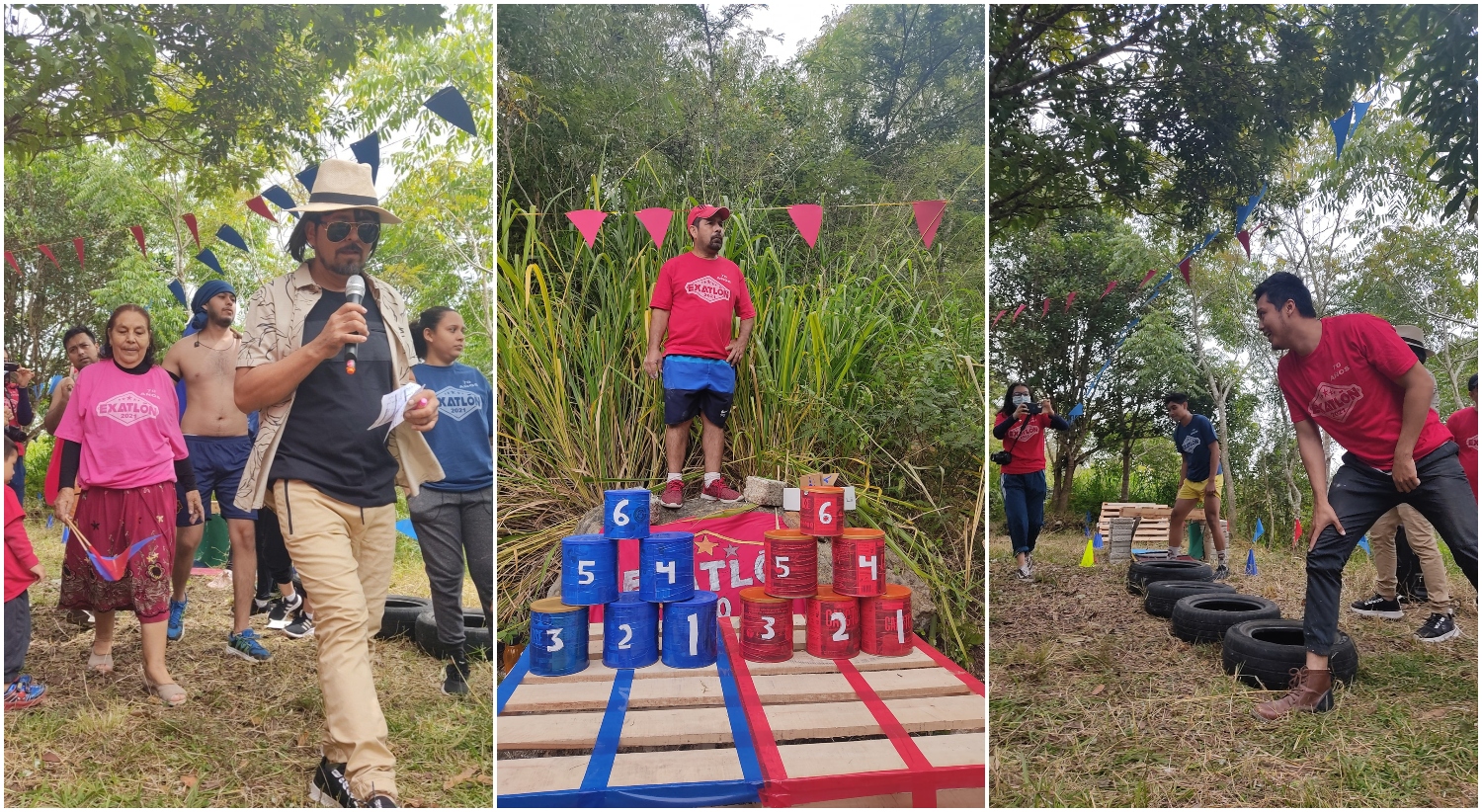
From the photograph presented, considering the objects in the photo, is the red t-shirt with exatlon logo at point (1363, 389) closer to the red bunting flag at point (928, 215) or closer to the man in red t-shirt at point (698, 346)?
the red bunting flag at point (928, 215)

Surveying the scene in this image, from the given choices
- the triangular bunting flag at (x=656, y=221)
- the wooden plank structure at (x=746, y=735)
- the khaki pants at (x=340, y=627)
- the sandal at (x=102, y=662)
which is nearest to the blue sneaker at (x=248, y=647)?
the sandal at (x=102, y=662)

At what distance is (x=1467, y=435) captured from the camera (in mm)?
2502

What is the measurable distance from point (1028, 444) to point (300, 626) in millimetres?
2542

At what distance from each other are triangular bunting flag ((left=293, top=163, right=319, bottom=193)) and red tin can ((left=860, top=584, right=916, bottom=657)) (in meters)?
2.24

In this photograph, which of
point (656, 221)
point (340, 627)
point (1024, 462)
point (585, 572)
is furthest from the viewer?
point (656, 221)

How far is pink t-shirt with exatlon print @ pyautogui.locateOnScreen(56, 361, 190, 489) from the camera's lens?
7.60ft

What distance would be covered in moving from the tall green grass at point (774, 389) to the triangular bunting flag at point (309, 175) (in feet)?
2.67

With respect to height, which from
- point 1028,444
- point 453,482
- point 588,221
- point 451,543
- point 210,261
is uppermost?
point 588,221

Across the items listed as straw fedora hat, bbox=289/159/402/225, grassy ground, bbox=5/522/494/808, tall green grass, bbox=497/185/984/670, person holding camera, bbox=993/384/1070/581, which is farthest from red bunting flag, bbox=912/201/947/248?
grassy ground, bbox=5/522/494/808

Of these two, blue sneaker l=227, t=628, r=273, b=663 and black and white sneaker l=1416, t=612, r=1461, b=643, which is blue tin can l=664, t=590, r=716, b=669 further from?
black and white sneaker l=1416, t=612, r=1461, b=643

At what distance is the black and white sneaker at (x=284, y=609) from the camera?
2.39m

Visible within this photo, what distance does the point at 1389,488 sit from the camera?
246 centimetres

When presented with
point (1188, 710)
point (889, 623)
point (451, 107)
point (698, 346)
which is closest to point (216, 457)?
point (451, 107)

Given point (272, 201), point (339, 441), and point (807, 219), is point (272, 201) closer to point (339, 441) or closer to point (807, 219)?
point (339, 441)
